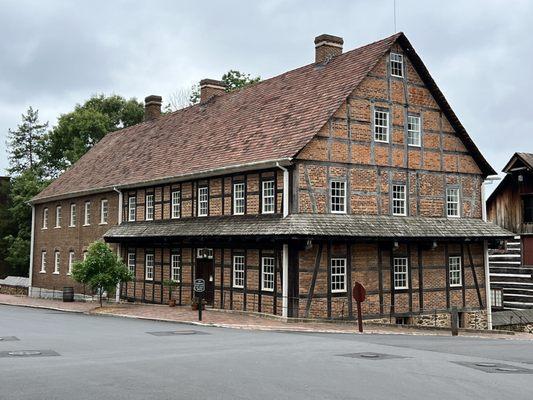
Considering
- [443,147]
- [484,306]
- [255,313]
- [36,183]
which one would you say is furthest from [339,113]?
[36,183]

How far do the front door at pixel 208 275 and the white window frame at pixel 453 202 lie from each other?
10.5m

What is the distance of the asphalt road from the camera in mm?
9664

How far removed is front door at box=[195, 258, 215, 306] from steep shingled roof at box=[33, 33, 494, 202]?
3910mm

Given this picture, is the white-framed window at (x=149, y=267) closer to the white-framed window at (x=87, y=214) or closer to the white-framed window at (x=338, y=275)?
the white-framed window at (x=87, y=214)

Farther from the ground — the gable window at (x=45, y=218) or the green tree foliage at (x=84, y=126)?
the green tree foliage at (x=84, y=126)

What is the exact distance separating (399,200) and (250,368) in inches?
638

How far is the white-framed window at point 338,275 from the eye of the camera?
24.0 m

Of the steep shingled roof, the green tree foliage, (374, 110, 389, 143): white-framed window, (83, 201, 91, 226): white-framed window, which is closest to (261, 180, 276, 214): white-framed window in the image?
the steep shingled roof

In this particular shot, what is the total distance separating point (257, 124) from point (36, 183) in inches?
1210

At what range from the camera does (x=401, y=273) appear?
26.0 metres

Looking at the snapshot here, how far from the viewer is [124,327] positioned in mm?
20594

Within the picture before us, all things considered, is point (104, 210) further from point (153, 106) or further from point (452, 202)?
point (452, 202)

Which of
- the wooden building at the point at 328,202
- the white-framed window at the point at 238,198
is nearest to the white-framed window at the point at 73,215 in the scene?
the wooden building at the point at 328,202

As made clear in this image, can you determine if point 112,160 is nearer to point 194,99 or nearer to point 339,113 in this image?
point 339,113
